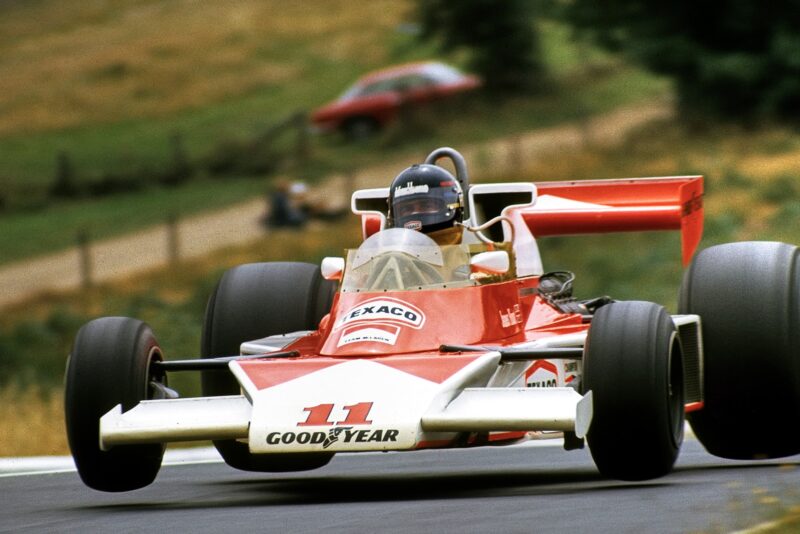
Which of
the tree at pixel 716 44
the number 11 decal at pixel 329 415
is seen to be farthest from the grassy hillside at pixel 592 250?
the number 11 decal at pixel 329 415

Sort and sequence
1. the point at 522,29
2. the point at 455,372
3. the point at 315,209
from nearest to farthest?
1. the point at 455,372
2. the point at 315,209
3. the point at 522,29

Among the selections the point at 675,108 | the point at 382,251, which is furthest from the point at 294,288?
the point at 675,108

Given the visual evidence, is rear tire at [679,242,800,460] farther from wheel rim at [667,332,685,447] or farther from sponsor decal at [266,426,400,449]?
sponsor decal at [266,426,400,449]

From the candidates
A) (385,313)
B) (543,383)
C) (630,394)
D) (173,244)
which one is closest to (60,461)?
(385,313)

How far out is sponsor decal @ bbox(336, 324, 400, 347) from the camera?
998cm

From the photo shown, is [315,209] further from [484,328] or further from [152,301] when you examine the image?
[484,328]

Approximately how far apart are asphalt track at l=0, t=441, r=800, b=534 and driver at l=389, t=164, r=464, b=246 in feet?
4.98

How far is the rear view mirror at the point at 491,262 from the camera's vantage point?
1062 centimetres

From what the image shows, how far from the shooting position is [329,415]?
9.11 m

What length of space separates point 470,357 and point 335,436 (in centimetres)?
98

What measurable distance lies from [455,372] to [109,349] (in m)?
1.94

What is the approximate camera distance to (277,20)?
65.8 metres

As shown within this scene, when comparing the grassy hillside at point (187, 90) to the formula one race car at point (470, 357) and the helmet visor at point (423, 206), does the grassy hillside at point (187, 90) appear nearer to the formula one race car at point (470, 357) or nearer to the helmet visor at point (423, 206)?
the formula one race car at point (470, 357)

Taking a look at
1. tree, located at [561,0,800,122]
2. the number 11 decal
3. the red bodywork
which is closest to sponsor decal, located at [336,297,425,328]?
the red bodywork
